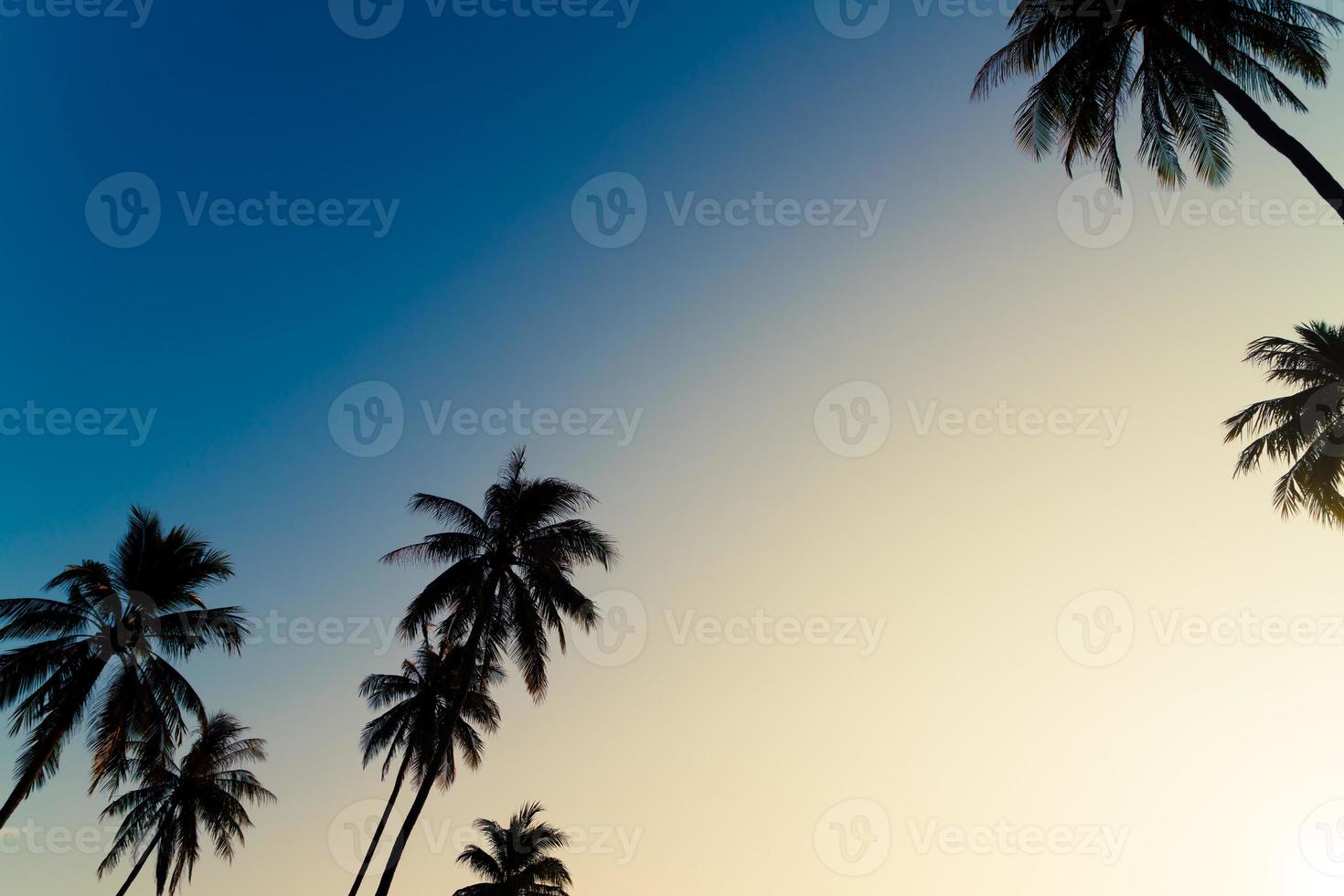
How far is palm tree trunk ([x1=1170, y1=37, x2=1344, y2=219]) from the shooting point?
14508mm

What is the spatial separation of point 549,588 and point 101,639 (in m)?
12.9

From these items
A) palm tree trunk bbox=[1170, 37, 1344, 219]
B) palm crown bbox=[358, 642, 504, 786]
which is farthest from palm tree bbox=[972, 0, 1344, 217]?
palm crown bbox=[358, 642, 504, 786]

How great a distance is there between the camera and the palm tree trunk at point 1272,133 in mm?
14508

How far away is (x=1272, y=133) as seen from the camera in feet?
50.3

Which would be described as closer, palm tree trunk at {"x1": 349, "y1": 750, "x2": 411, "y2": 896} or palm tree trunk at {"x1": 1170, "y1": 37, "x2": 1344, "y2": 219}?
palm tree trunk at {"x1": 1170, "y1": 37, "x2": 1344, "y2": 219}

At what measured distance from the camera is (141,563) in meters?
24.9

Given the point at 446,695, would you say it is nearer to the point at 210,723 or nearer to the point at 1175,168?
the point at 210,723

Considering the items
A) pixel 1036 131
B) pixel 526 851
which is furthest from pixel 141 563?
pixel 1036 131

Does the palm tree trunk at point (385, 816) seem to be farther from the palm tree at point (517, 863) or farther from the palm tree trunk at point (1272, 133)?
the palm tree trunk at point (1272, 133)

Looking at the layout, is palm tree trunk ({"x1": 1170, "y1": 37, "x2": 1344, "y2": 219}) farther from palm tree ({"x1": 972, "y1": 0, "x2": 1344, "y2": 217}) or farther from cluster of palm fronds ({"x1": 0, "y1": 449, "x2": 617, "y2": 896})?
cluster of palm fronds ({"x1": 0, "y1": 449, "x2": 617, "y2": 896})

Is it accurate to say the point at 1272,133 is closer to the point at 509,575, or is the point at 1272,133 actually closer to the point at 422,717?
the point at 509,575

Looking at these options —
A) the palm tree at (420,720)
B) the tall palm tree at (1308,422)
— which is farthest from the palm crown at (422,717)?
the tall palm tree at (1308,422)

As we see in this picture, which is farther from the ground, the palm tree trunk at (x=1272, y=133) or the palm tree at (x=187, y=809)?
the palm tree trunk at (x=1272, y=133)

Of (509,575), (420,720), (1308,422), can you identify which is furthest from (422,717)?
(1308,422)
